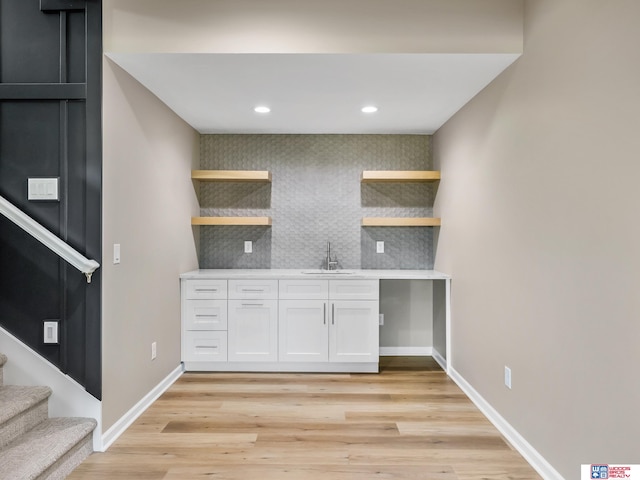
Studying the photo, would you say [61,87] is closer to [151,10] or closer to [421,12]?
[151,10]

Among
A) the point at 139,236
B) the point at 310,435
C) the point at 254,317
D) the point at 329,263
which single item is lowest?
the point at 310,435

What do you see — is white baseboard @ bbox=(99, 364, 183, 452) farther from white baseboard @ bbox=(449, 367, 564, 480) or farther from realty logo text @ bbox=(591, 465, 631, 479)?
realty logo text @ bbox=(591, 465, 631, 479)

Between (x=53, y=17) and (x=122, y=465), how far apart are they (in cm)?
251

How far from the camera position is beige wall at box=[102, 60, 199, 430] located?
243cm


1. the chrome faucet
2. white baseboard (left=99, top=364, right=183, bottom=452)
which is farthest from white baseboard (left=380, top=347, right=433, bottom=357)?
white baseboard (left=99, top=364, right=183, bottom=452)

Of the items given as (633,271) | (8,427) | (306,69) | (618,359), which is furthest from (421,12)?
(8,427)

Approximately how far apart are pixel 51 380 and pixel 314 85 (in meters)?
2.41

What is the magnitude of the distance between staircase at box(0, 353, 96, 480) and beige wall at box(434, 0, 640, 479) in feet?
7.90

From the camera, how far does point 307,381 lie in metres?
3.49

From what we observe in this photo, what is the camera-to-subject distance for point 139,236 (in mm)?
2838

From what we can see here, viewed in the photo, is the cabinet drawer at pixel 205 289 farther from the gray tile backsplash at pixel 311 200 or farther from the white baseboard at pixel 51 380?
the white baseboard at pixel 51 380

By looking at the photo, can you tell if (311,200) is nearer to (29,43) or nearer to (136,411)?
(136,411)

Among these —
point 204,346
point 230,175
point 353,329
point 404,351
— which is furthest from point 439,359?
point 230,175

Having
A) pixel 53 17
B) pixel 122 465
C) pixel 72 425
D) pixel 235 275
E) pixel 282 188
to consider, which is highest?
pixel 53 17
